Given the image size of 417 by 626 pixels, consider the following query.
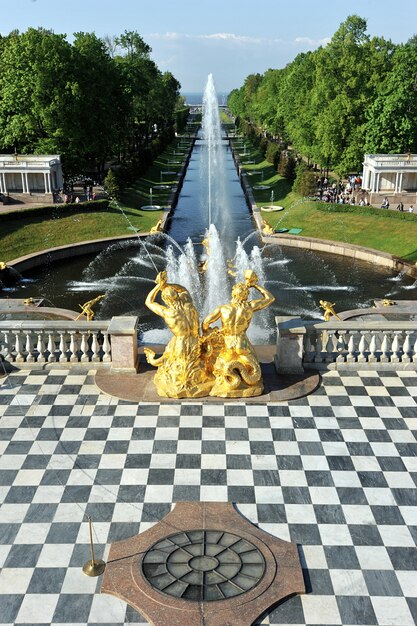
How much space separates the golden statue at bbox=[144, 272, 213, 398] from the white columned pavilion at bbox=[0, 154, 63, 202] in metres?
40.4

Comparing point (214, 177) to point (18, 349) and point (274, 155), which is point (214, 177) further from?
point (18, 349)

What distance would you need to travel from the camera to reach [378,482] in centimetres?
1146

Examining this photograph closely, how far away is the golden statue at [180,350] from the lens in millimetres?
13930

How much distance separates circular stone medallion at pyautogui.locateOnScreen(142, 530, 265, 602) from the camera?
8.87 m

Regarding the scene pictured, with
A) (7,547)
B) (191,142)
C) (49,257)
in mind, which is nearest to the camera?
(7,547)

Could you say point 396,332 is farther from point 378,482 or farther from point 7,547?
point 7,547

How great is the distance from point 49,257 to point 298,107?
3617 centimetres

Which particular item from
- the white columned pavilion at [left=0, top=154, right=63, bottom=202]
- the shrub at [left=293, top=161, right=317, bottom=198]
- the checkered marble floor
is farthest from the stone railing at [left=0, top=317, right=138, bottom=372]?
the shrub at [left=293, top=161, right=317, bottom=198]

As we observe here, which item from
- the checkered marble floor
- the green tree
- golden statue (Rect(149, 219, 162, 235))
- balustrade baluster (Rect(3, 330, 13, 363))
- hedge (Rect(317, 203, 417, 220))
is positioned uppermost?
the green tree

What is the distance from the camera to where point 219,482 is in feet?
37.5

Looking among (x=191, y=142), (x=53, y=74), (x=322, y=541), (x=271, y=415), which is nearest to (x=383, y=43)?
(x=53, y=74)

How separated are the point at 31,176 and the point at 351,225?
28.9 m

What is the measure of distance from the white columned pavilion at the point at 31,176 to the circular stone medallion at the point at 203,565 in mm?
45726

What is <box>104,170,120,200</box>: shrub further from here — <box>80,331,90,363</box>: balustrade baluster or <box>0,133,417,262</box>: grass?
<box>80,331,90,363</box>: balustrade baluster
